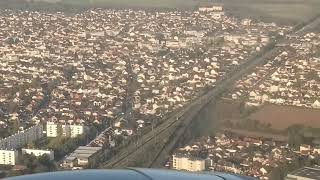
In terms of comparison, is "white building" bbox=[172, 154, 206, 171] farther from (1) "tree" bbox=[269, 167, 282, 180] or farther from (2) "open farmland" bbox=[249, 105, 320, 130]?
(2) "open farmland" bbox=[249, 105, 320, 130]

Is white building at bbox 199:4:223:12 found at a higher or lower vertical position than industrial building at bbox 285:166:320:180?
higher

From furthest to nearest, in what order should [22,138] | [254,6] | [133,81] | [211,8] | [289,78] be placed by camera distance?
[211,8]
[254,6]
[133,81]
[289,78]
[22,138]

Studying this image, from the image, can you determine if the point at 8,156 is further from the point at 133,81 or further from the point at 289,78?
the point at 289,78

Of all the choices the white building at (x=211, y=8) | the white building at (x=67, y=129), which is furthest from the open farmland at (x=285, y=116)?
the white building at (x=211, y=8)

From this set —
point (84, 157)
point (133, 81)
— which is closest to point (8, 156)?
point (84, 157)

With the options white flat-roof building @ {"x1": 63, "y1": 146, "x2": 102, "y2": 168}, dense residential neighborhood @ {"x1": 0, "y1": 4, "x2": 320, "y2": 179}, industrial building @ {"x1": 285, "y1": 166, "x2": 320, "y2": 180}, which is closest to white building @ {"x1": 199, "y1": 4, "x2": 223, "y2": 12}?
dense residential neighborhood @ {"x1": 0, "y1": 4, "x2": 320, "y2": 179}

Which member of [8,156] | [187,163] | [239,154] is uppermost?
[187,163]

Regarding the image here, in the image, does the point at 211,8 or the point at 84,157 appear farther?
the point at 211,8

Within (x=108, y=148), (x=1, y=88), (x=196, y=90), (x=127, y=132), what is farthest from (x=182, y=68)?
(x=108, y=148)
